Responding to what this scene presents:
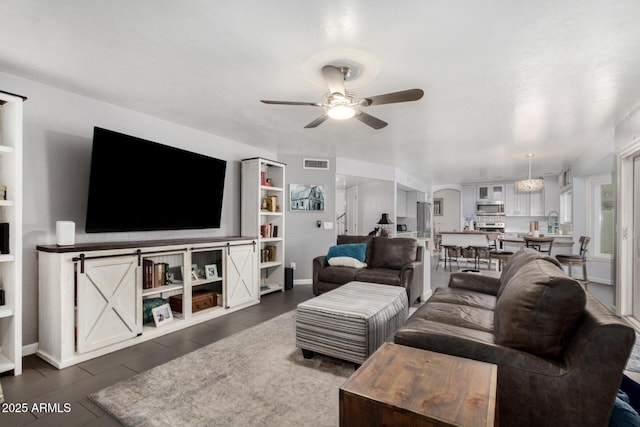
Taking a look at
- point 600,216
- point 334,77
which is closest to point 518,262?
point 334,77

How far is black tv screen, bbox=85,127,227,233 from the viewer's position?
299cm

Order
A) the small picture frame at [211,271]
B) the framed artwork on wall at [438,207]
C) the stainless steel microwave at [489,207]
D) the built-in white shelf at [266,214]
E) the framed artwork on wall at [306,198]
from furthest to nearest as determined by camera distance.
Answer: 1. the framed artwork on wall at [438,207]
2. the stainless steel microwave at [489,207]
3. the framed artwork on wall at [306,198]
4. the built-in white shelf at [266,214]
5. the small picture frame at [211,271]

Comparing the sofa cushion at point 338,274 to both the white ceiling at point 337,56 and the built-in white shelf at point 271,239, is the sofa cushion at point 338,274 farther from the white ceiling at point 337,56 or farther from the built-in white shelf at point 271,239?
the white ceiling at point 337,56

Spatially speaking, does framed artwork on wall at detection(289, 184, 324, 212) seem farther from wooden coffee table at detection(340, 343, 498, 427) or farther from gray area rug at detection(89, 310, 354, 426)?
wooden coffee table at detection(340, 343, 498, 427)

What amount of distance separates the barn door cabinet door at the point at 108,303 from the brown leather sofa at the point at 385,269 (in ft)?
8.04

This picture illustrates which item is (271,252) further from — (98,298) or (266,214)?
(98,298)

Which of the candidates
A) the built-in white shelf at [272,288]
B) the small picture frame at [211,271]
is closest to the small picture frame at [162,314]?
the small picture frame at [211,271]

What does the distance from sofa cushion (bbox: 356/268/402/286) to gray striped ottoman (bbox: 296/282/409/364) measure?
4.11 feet

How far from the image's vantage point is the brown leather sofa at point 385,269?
4.22 m

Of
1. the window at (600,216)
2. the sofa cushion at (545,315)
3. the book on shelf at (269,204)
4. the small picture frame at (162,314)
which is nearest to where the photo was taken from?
the sofa cushion at (545,315)

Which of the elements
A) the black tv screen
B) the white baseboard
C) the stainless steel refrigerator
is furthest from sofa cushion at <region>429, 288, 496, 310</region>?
the stainless steel refrigerator

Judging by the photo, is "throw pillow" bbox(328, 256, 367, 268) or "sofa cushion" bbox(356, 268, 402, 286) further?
"throw pillow" bbox(328, 256, 367, 268)

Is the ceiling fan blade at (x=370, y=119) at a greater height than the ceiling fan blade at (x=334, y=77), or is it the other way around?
the ceiling fan blade at (x=334, y=77)

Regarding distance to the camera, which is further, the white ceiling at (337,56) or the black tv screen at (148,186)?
the black tv screen at (148,186)
